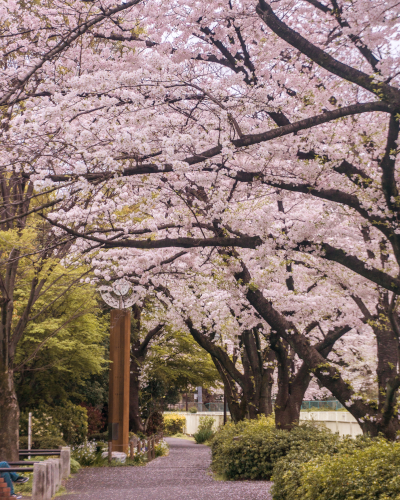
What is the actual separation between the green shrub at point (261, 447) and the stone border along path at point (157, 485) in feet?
1.58

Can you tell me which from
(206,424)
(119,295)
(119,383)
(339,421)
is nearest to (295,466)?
(119,383)

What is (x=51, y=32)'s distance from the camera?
934 centimetres

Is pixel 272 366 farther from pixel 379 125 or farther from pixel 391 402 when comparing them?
pixel 379 125

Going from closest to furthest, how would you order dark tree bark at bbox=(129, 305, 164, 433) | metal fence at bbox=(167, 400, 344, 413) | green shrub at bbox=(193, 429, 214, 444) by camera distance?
dark tree bark at bbox=(129, 305, 164, 433) < green shrub at bbox=(193, 429, 214, 444) < metal fence at bbox=(167, 400, 344, 413)

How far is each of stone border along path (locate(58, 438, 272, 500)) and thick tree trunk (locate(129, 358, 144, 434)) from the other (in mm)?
7038

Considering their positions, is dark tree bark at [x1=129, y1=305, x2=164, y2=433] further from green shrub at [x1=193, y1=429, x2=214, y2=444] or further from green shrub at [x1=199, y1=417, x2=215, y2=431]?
green shrub at [x1=199, y1=417, x2=215, y2=431]

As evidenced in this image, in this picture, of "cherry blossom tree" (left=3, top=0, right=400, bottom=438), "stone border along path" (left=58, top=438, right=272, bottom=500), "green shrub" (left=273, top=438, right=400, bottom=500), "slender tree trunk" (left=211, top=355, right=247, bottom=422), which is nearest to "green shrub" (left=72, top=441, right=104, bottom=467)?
"stone border along path" (left=58, top=438, right=272, bottom=500)

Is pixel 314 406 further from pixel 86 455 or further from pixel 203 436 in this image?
pixel 86 455

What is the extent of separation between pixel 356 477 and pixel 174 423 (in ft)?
124

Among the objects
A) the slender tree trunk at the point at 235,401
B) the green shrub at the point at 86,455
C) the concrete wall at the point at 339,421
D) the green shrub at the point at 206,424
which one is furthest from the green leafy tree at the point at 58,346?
the green shrub at the point at 206,424

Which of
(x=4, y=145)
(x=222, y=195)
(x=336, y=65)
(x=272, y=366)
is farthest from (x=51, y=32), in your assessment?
(x=272, y=366)

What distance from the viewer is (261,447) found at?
11.7m

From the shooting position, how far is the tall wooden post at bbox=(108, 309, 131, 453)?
52.7 feet

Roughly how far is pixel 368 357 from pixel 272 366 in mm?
6392
